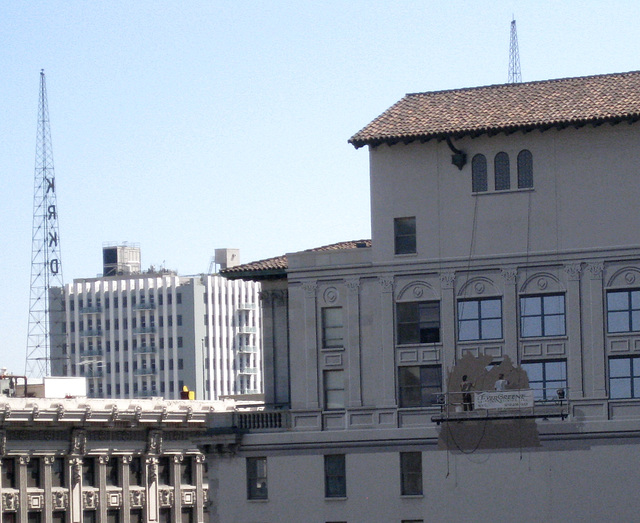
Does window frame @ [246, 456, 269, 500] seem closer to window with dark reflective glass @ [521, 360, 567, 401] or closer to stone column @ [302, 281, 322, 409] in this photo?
stone column @ [302, 281, 322, 409]

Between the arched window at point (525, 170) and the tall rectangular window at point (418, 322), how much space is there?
22.7 feet

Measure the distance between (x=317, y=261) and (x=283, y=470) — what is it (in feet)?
33.5

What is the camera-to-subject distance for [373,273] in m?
77.9

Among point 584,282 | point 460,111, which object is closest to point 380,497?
point 584,282

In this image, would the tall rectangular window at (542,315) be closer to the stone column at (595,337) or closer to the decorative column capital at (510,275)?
the decorative column capital at (510,275)

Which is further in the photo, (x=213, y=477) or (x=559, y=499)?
(x=213, y=477)

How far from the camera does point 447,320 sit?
7612 cm

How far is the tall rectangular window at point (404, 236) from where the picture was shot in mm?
77375

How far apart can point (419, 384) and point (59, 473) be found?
30.1 metres

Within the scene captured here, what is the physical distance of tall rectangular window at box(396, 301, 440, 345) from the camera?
76625mm

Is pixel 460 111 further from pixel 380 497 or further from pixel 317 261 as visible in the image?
pixel 380 497

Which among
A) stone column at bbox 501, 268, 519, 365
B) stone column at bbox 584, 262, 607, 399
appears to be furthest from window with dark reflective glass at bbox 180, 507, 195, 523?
stone column at bbox 584, 262, 607, 399

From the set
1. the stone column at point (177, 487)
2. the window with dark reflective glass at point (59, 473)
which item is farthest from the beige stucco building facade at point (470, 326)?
the stone column at point (177, 487)

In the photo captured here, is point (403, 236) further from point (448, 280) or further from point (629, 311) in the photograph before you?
point (629, 311)
